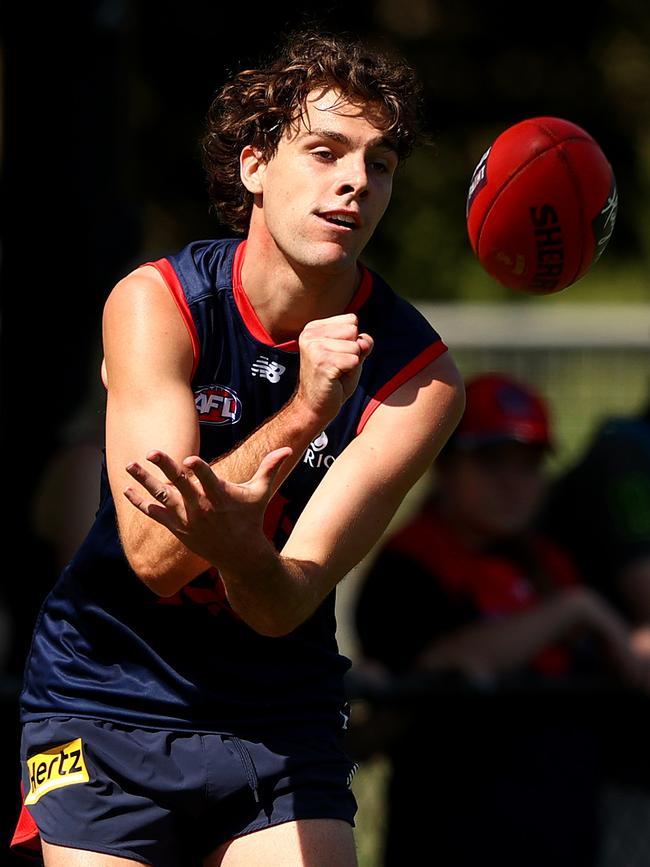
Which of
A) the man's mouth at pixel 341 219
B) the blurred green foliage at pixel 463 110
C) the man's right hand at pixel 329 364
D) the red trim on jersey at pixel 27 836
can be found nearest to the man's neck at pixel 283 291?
the man's mouth at pixel 341 219

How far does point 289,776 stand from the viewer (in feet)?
12.7

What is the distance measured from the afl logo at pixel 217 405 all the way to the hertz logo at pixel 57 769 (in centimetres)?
86

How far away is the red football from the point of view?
429 cm

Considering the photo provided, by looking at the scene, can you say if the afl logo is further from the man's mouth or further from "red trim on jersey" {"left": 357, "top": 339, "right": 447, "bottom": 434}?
the man's mouth

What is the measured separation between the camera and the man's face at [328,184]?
3865mm

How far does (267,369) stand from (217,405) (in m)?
0.16

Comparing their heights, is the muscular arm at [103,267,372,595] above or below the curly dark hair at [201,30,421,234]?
below

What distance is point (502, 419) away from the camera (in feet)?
21.4

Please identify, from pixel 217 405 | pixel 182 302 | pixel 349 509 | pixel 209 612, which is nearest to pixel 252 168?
pixel 182 302

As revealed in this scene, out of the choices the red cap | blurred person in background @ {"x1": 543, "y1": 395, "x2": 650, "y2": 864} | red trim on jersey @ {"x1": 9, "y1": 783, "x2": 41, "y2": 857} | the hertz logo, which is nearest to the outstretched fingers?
the hertz logo

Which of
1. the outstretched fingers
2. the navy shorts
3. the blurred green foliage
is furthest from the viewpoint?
the blurred green foliage

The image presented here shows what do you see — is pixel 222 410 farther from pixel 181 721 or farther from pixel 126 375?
pixel 181 721

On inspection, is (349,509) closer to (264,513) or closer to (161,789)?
(264,513)

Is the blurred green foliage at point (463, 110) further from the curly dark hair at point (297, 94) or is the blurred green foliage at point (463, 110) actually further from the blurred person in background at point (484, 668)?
the curly dark hair at point (297, 94)
